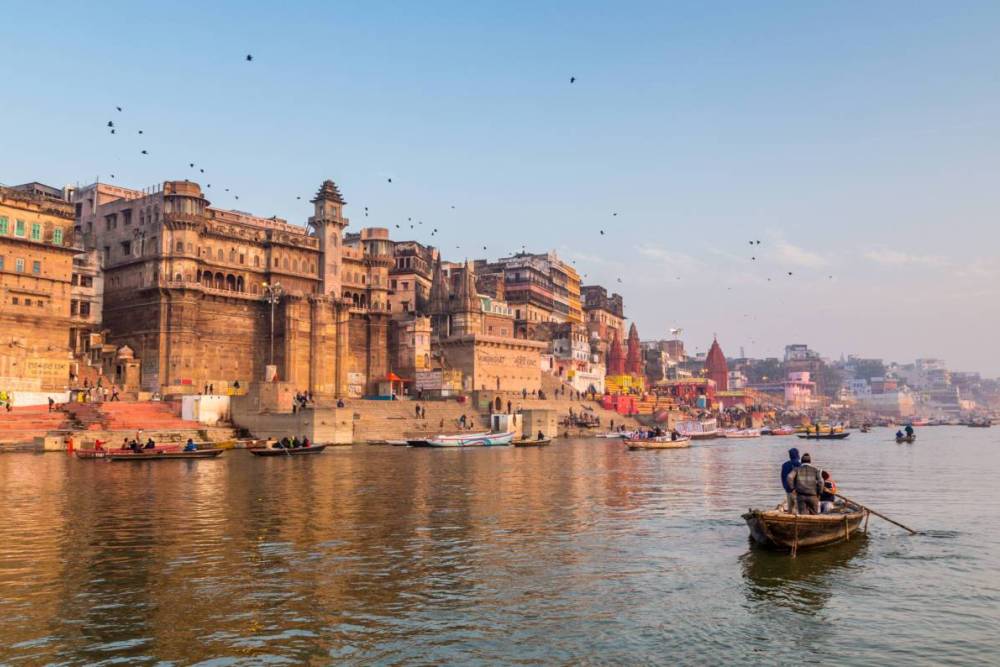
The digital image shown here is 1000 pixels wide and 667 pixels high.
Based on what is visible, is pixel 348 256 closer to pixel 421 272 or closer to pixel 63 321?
pixel 421 272

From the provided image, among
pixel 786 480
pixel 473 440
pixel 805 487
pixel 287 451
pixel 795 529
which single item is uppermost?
pixel 786 480

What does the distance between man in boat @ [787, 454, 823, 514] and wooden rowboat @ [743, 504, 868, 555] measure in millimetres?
451

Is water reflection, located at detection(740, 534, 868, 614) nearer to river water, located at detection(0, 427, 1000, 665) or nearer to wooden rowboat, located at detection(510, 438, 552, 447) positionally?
river water, located at detection(0, 427, 1000, 665)

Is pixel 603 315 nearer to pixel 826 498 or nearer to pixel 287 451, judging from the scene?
pixel 287 451

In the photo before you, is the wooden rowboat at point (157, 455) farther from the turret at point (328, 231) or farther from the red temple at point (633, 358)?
the red temple at point (633, 358)

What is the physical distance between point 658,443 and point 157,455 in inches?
1541

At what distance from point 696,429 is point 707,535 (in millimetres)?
87049

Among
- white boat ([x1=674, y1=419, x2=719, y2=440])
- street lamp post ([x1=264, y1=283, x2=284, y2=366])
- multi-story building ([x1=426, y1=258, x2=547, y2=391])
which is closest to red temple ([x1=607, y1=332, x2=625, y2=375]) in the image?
white boat ([x1=674, y1=419, x2=719, y2=440])

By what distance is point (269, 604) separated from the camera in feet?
47.3

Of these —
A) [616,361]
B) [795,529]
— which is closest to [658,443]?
[795,529]

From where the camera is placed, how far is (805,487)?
67.0ft

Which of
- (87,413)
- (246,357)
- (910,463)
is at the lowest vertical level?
(910,463)

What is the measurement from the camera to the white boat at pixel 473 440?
218 ft

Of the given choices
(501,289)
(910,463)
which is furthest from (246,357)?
(910,463)
